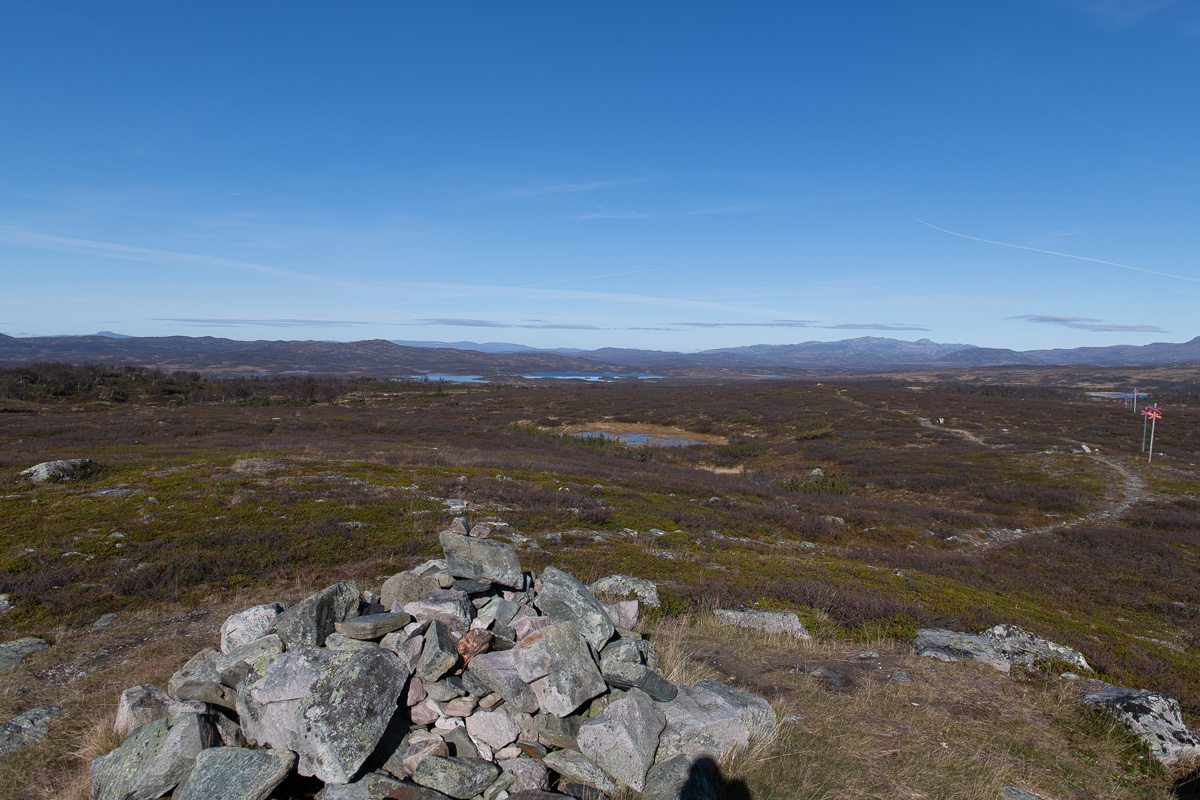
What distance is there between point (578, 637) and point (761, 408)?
77.7 meters

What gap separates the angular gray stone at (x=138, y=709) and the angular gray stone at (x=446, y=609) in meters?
2.48

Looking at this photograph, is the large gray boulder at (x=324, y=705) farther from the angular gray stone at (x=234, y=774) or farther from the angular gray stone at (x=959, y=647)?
the angular gray stone at (x=959, y=647)

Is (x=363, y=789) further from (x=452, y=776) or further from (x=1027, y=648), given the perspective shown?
(x=1027, y=648)

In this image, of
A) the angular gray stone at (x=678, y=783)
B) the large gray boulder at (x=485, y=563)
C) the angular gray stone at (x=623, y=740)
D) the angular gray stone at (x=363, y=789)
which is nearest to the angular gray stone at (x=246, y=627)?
the large gray boulder at (x=485, y=563)

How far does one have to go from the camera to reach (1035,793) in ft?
18.2

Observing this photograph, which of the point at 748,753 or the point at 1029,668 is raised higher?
the point at 748,753

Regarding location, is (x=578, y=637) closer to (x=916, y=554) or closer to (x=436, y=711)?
(x=436, y=711)

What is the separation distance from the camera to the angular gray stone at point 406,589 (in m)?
7.13

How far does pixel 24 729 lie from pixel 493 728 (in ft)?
16.5

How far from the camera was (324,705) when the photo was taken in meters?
5.00

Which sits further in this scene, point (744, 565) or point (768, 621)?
point (744, 565)

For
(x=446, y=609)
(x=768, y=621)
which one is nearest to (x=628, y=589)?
(x=768, y=621)

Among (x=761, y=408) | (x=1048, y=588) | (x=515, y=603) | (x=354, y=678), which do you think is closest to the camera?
(x=354, y=678)

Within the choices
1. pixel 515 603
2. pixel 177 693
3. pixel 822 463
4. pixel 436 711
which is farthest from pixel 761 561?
pixel 822 463
